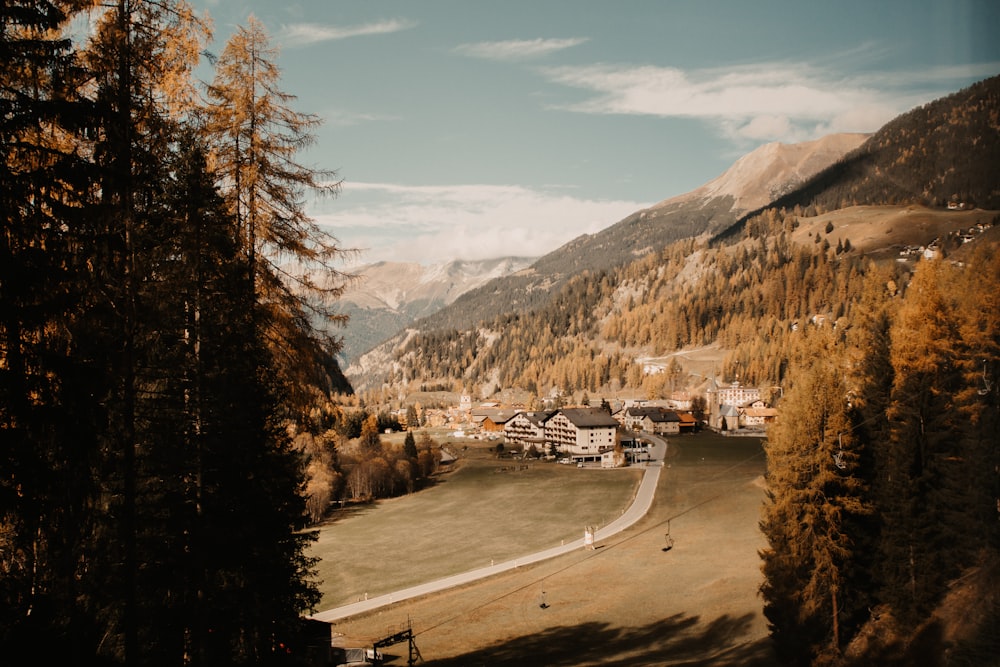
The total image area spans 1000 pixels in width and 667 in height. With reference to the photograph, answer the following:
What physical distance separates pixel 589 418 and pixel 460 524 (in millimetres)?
54192

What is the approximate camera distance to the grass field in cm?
5391

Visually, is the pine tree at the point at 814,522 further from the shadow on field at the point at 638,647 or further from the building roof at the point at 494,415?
the building roof at the point at 494,415

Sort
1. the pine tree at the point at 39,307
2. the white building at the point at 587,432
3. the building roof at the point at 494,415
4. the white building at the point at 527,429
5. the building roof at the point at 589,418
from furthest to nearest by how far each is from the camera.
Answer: the building roof at the point at 494,415, the white building at the point at 527,429, the building roof at the point at 589,418, the white building at the point at 587,432, the pine tree at the point at 39,307

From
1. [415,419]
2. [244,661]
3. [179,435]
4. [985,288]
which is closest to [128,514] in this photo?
[179,435]

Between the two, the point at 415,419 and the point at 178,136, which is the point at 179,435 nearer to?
the point at 178,136

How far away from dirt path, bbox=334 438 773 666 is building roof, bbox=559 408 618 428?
198 feet

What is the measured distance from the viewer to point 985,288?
25422mm

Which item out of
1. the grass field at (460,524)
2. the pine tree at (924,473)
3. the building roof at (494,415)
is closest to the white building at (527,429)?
the building roof at (494,415)

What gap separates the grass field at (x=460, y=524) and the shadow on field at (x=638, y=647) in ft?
57.6

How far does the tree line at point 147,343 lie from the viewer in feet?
30.0

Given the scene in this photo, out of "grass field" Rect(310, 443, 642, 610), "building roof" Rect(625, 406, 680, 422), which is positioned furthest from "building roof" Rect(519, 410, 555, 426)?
"grass field" Rect(310, 443, 642, 610)

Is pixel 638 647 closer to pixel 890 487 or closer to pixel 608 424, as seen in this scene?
pixel 890 487

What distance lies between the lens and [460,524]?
236ft

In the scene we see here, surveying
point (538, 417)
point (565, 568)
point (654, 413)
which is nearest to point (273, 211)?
point (565, 568)
